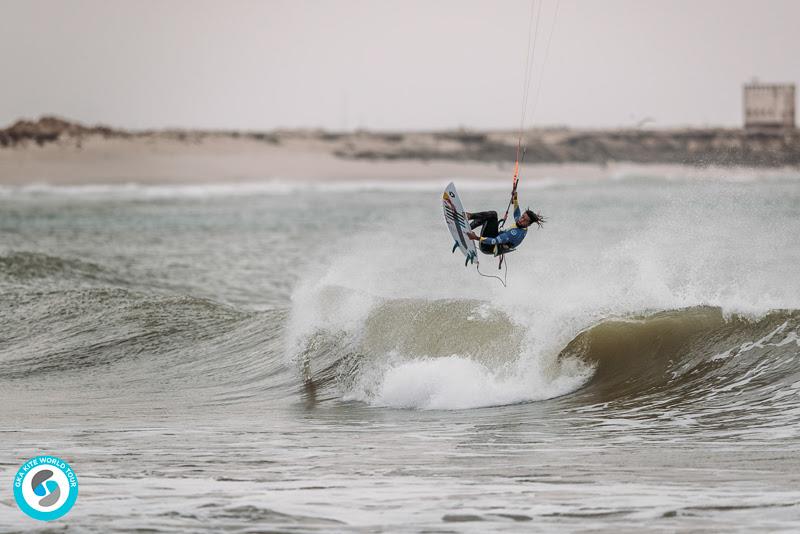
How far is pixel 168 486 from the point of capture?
289 inches

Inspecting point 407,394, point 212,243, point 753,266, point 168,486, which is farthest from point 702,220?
point 168,486

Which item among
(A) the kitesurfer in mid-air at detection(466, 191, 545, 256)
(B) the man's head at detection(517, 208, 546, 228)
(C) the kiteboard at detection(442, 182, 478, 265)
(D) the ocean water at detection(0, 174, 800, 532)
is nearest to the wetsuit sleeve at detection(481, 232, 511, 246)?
(A) the kitesurfer in mid-air at detection(466, 191, 545, 256)

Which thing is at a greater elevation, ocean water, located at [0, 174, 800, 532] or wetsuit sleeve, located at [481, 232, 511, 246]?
wetsuit sleeve, located at [481, 232, 511, 246]

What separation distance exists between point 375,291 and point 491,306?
11.9 feet

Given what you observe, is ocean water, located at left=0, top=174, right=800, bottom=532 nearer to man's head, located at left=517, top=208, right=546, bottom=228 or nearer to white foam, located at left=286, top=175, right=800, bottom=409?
white foam, located at left=286, top=175, right=800, bottom=409

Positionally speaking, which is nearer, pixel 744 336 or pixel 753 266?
pixel 744 336

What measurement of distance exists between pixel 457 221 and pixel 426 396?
210 centimetres

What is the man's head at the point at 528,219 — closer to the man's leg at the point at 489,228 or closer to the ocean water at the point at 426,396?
the man's leg at the point at 489,228

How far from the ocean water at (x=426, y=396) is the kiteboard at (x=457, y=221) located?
35.5 inches

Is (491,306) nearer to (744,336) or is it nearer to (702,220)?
(744,336)

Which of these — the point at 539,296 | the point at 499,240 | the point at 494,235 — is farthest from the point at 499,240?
the point at 539,296

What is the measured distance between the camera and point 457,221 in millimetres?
11781

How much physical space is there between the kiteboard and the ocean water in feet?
2.96

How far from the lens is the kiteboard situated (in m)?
11.7
